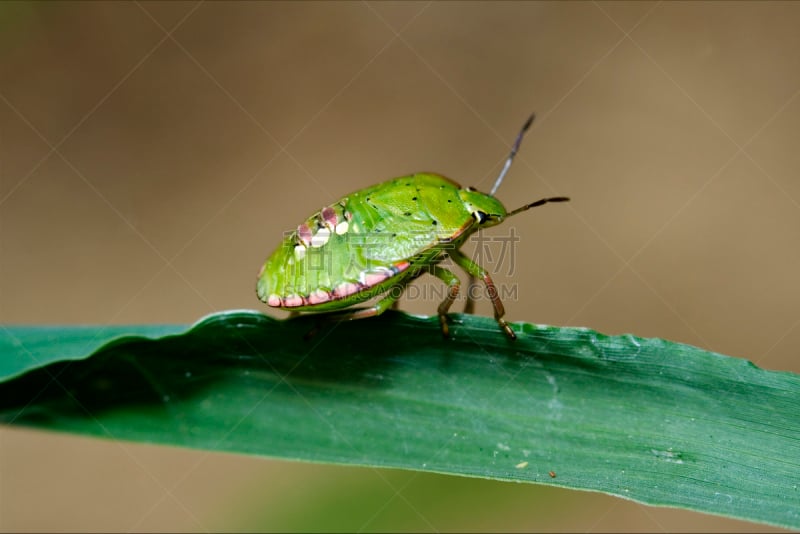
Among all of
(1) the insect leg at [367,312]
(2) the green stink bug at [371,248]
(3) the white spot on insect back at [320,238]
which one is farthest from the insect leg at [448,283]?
(3) the white spot on insect back at [320,238]

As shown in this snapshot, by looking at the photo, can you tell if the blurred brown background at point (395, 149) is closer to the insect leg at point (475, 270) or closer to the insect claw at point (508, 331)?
the insect leg at point (475, 270)

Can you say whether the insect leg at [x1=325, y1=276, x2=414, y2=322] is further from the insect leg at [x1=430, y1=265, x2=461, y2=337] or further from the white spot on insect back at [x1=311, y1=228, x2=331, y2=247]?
the white spot on insect back at [x1=311, y1=228, x2=331, y2=247]

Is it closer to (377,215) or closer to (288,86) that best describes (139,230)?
(288,86)

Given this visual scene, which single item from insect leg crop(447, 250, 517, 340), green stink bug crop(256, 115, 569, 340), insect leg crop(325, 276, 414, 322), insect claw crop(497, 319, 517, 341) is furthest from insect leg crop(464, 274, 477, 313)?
insect claw crop(497, 319, 517, 341)

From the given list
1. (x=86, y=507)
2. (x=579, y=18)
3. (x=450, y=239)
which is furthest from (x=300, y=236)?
(x=579, y=18)

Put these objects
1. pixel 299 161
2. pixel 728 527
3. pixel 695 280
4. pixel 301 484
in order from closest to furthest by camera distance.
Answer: pixel 301 484 → pixel 728 527 → pixel 695 280 → pixel 299 161

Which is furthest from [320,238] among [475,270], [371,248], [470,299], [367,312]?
[470,299]
